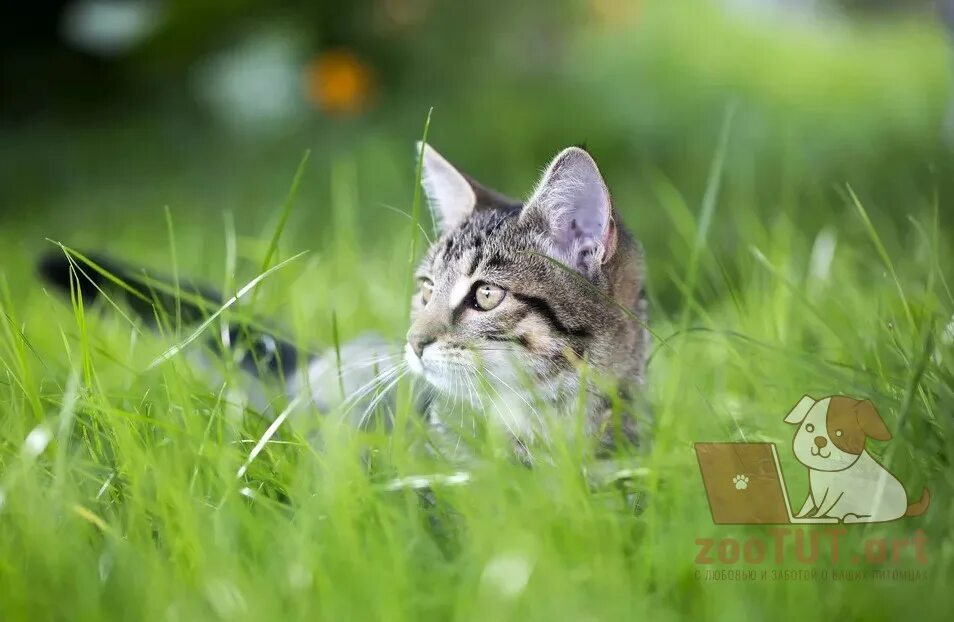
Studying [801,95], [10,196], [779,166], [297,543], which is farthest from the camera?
[10,196]

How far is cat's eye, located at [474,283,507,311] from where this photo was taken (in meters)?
1.00

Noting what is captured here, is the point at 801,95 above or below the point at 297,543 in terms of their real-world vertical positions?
above

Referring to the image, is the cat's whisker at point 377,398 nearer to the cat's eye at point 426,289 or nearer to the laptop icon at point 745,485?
the cat's eye at point 426,289

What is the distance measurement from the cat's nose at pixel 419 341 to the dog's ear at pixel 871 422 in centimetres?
46

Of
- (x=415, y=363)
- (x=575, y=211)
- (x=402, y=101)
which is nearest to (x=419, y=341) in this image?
(x=415, y=363)

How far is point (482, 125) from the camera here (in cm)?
235

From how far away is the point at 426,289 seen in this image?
1.13 m

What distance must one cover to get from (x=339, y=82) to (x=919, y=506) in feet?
7.00

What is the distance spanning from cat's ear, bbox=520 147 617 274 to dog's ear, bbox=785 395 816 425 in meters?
0.26

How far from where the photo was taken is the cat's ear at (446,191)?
3.75 feet

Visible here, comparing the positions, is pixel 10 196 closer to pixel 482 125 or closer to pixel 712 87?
pixel 482 125

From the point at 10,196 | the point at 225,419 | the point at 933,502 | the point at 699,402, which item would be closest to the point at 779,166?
the point at 699,402

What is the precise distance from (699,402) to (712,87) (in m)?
1.72

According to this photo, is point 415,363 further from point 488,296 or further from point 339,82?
point 339,82
